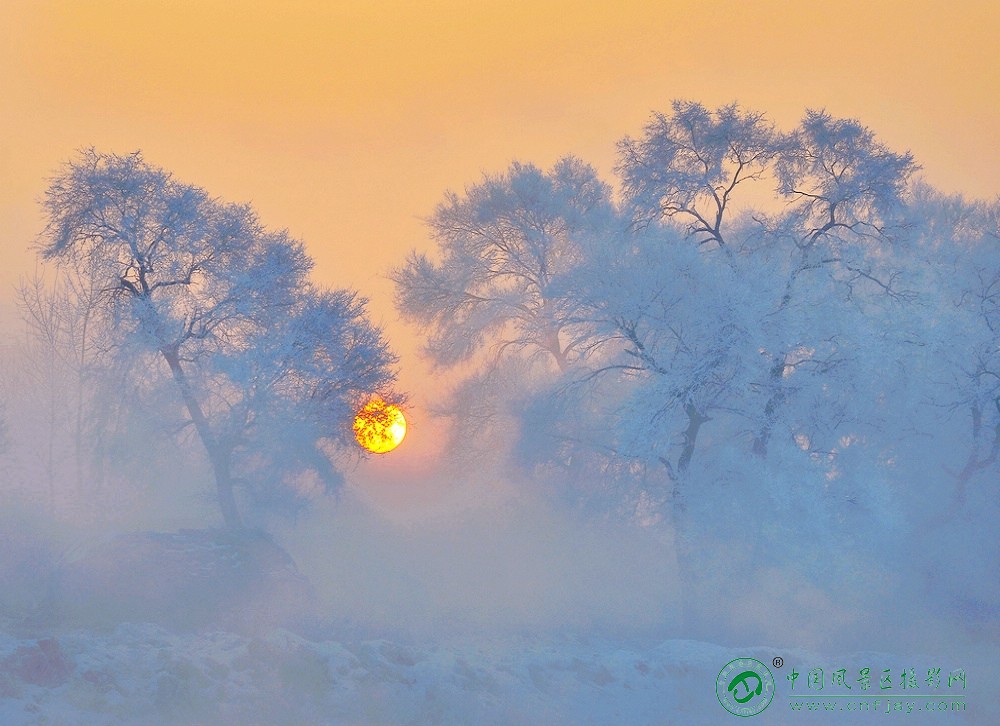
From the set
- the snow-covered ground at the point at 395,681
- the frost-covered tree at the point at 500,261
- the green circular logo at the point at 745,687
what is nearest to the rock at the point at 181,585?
the snow-covered ground at the point at 395,681

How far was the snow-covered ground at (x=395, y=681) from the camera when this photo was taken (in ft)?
35.4

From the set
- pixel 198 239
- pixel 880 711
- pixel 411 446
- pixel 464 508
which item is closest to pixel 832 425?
pixel 880 711

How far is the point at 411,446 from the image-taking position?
27703mm

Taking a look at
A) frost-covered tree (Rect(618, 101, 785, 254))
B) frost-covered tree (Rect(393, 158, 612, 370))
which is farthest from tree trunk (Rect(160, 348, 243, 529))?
frost-covered tree (Rect(618, 101, 785, 254))

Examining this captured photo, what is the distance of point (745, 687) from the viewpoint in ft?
49.2

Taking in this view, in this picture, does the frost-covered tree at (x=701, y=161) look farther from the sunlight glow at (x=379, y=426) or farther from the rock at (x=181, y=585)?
the rock at (x=181, y=585)

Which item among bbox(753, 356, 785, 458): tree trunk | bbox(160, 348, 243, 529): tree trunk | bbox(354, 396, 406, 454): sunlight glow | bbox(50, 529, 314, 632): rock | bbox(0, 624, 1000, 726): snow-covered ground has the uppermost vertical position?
bbox(753, 356, 785, 458): tree trunk

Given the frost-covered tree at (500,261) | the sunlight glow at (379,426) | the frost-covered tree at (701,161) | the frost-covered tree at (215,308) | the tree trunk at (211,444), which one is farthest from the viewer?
the frost-covered tree at (500,261)

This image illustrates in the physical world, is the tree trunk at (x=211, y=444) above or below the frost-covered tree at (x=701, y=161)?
below

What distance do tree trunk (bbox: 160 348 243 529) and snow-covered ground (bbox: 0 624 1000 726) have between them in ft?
18.4

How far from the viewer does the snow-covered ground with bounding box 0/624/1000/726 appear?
424 inches

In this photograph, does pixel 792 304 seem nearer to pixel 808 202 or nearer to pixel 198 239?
pixel 808 202

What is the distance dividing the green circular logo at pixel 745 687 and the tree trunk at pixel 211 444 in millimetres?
11050

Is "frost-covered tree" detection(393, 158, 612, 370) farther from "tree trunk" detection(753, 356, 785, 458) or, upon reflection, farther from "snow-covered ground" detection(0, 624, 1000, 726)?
"snow-covered ground" detection(0, 624, 1000, 726)
